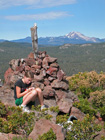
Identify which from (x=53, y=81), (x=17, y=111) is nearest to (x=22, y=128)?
(x=17, y=111)

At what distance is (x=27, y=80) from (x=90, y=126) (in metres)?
3.13

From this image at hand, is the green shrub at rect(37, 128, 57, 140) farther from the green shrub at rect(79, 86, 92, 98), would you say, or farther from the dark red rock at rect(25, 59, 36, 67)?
the green shrub at rect(79, 86, 92, 98)

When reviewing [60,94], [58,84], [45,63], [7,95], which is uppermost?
[45,63]

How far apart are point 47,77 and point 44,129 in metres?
6.74

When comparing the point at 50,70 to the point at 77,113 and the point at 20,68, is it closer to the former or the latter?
the point at 20,68

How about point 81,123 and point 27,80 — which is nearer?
point 81,123

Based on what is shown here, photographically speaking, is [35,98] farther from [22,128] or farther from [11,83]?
[11,83]

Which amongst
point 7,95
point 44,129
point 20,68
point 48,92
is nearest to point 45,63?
point 20,68

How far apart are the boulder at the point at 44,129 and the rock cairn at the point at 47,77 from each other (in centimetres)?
407

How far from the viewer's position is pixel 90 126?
657 cm

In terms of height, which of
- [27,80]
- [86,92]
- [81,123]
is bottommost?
[86,92]

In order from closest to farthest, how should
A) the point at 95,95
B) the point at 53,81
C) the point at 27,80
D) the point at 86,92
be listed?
the point at 27,80, the point at 53,81, the point at 95,95, the point at 86,92

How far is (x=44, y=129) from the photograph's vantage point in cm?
620

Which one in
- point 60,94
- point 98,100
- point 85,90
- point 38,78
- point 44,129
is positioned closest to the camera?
point 44,129
